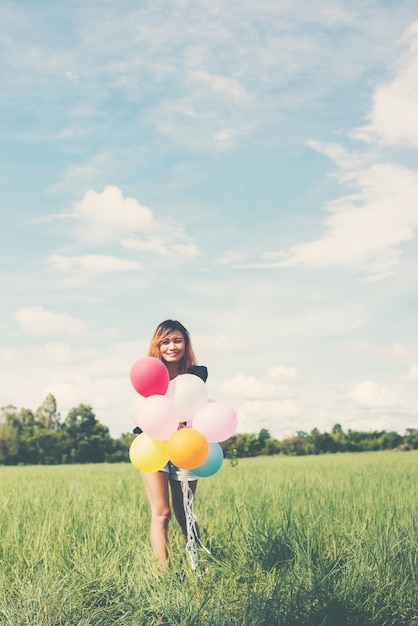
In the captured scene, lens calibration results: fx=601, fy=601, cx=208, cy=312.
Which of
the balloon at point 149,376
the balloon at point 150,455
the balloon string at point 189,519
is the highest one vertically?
the balloon at point 149,376

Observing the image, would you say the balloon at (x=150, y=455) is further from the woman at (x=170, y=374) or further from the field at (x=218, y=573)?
the field at (x=218, y=573)

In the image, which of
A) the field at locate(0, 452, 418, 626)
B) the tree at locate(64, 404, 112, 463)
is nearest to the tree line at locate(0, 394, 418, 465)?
the tree at locate(64, 404, 112, 463)

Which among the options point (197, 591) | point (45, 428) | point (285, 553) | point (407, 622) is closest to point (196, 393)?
point (197, 591)

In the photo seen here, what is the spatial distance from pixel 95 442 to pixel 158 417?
1691 inches

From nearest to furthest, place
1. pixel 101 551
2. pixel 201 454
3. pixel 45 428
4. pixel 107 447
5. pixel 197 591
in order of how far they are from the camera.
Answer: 1. pixel 201 454
2. pixel 197 591
3. pixel 101 551
4. pixel 107 447
5. pixel 45 428

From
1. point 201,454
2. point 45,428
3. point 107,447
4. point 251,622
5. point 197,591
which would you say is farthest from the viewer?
point 45,428

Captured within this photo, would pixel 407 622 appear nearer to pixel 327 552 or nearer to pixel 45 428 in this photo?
pixel 327 552

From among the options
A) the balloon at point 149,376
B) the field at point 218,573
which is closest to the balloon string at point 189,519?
the field at point 218,573

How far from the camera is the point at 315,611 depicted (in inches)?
161

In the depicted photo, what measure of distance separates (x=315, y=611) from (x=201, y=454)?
4.37ft

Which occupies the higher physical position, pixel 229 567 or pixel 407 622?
pixel 229 567

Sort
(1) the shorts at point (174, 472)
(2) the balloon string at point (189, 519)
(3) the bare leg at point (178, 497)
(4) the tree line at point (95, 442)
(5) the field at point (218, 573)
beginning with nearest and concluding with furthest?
(5) the field at point (218, 573)
(2) the balloon string at point (189, 519)
(1) the shorts at point (174, 472)
(3) the bare leg at point (178, 497)
(4) the tree line at point (95, 442)

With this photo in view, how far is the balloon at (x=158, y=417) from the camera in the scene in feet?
13.2

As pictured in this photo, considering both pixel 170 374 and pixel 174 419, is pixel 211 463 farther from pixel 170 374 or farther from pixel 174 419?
pixel 170 374
